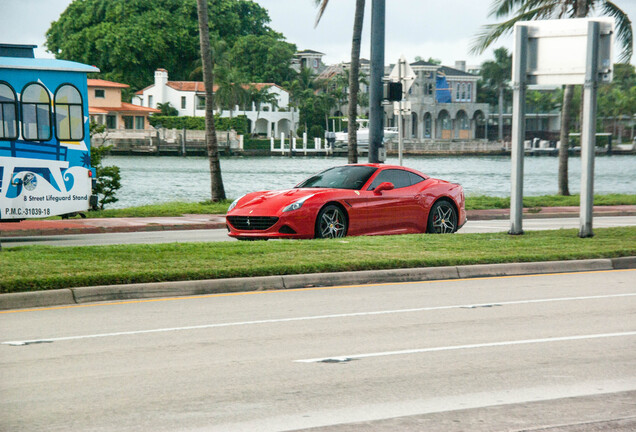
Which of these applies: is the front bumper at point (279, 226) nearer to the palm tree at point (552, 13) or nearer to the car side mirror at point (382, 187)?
the car side mirror at point (382, 187)

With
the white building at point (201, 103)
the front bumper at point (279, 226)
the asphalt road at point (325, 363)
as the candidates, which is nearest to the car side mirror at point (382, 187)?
the front bumper at point (279, 226)

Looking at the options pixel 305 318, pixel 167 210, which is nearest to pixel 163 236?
pixel 167 210

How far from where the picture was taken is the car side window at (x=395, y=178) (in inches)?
653

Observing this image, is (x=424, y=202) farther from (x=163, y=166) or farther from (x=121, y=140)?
(x=121, y=140)

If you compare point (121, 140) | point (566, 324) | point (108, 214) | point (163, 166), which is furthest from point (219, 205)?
point (121, 140)

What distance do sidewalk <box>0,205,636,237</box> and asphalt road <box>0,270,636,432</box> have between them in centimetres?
1020

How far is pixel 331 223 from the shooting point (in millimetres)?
15695

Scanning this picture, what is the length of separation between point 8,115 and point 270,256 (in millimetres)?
7159

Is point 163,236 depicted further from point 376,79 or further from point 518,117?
point 518,117

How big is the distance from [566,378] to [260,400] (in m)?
2.36

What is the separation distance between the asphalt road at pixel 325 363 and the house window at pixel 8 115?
8.22m

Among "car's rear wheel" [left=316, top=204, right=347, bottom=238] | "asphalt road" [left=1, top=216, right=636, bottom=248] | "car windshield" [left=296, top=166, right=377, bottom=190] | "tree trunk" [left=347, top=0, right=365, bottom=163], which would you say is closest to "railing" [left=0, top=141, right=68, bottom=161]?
"asphalt road" [left=1, top=216, right=636, bottom=248]

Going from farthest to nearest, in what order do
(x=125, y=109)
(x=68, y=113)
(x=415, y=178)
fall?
(x=125, y=109), (x=68, y=113), (x=415, y=178)

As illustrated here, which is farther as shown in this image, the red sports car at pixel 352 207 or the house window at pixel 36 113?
the house window at pixel 36 113
